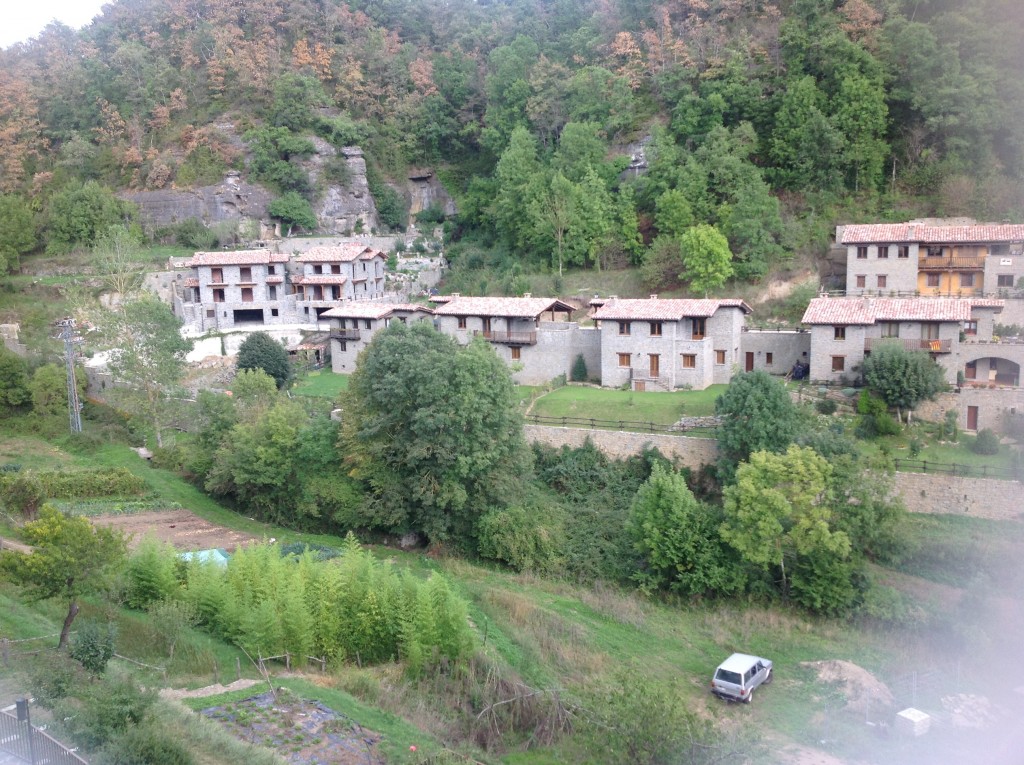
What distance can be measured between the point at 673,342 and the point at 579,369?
3170 mm

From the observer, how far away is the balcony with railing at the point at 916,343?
69.2 feet

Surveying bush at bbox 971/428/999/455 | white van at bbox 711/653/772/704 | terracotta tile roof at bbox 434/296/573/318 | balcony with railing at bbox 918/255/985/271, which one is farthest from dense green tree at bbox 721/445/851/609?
balcony with railing at bbox 918/255/985/271

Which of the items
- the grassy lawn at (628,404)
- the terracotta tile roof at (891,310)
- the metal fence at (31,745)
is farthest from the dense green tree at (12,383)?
the terracotta tile roof at (891,310)

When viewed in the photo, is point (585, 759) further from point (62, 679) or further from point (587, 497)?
point (587, 497)

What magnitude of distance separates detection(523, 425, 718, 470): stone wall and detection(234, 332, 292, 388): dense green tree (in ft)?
32.0

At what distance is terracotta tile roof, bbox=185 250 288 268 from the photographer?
35.1 meters

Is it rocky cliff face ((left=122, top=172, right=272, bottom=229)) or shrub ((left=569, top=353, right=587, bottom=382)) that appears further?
rocky cliff face ((left=122, top=172, right=272, bottom=229))

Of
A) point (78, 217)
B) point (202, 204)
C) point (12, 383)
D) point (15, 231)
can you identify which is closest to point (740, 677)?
point (12, 383)

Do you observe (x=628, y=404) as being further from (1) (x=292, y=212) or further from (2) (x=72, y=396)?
(1) (x=292, y=212)

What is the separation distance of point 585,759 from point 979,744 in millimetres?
4774

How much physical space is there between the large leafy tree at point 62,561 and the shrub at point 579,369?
15.5 meters

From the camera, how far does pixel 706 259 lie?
28.4m

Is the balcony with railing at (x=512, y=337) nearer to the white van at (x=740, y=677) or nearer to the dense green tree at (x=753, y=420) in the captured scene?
the dense green tree at (x=753, y=420)

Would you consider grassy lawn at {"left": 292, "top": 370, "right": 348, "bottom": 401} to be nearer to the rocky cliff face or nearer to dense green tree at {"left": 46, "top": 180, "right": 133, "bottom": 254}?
the rocky cliff face
